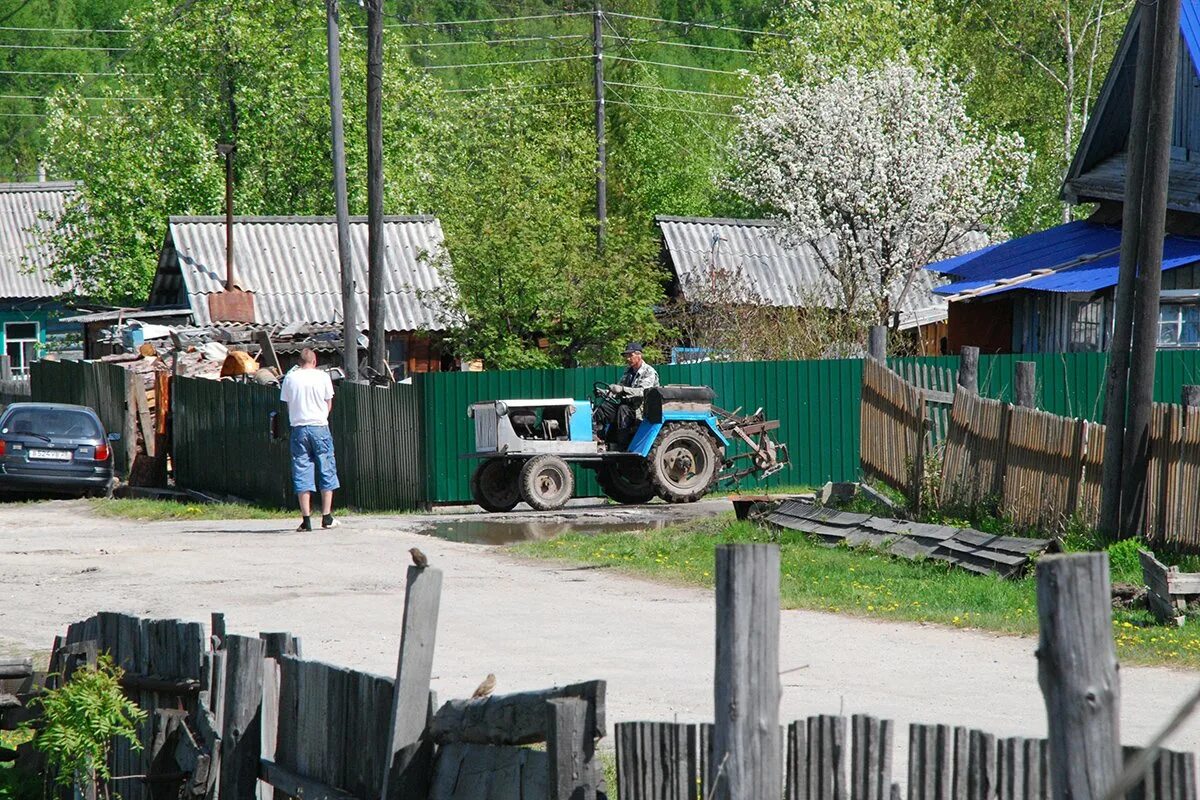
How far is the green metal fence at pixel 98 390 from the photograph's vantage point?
2769 cm

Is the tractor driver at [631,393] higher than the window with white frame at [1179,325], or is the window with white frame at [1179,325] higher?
the window with white frame at [1179,325]

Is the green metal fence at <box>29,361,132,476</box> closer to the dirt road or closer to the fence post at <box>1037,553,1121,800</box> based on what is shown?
the dirt road

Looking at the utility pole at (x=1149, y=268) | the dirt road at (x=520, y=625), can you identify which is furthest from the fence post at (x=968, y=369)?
the dirt road at (x=520, y=625)

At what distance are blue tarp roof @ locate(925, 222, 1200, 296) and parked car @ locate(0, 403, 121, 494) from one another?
42.5 ft

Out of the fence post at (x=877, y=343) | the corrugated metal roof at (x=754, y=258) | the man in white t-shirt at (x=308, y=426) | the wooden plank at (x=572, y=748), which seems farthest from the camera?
the corrugated metal roof at (x=754, y=258)

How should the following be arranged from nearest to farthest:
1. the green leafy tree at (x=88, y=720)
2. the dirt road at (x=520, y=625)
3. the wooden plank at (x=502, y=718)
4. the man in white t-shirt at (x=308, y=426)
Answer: the wooden plank at (x=502, y=718) < the green leafy tree at (x=88, y=720) < the dirt road at (x=520, y=625) < the man in white t-shirt at (x=308, y=426)

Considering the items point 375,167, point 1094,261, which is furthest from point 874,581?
point 375,167

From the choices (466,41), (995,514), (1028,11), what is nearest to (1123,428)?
(995,514)

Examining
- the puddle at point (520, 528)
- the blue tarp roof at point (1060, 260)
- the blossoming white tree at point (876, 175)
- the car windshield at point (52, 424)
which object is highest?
the blossoming white tree at point (876, 175)

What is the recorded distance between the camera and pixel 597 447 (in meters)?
20.9

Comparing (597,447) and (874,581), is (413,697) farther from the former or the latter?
(597,447)

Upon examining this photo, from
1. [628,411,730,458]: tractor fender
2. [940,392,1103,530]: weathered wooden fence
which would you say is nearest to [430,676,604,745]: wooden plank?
[940,392,1103,530]: weathered wooden fence

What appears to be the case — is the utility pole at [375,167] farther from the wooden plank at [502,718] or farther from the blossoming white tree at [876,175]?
the wooden plank at [502,718]

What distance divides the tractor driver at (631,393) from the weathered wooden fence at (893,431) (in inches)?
127
